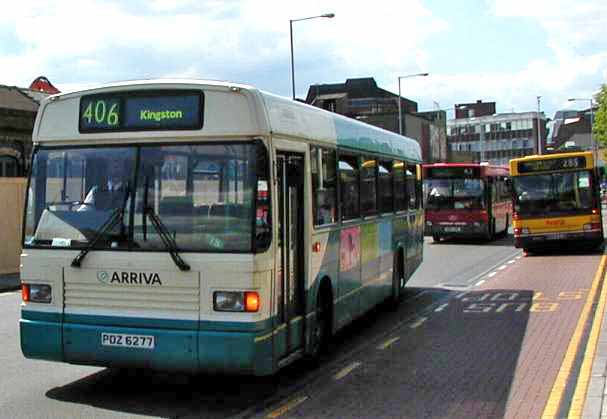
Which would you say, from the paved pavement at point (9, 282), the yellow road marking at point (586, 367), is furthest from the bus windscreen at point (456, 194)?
the yellow road marking at point (586, 367)

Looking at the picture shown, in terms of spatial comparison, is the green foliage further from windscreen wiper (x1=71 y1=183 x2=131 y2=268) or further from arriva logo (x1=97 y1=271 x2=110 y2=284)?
arriva logo (x1=97 y1=271 x2=110 y2=284)

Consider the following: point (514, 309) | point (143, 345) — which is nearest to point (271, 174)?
point (143, 345)

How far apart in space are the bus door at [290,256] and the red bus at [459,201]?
22.6 m

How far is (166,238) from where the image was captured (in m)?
7.05

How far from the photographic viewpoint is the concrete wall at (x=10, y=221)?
21.4m

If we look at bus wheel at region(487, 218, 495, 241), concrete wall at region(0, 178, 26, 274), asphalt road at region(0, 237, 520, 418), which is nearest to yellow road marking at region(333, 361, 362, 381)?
asphalt road at region(0, 237, 520, 418)

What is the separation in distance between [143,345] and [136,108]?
2.13 m

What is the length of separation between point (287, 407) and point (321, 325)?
75.4 inches

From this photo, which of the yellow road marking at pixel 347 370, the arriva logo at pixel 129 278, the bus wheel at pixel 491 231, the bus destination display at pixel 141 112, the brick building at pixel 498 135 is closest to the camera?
the arriva logo at pixel 129 278

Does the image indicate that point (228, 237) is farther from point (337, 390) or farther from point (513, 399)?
point (513, 399)

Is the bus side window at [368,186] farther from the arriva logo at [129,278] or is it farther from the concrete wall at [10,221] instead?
the concrete wall at [10,221]

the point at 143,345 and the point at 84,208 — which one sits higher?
the point at 84,208

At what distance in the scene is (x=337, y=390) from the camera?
784 centimetres

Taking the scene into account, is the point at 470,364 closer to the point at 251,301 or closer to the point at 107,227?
the point at 251,301
